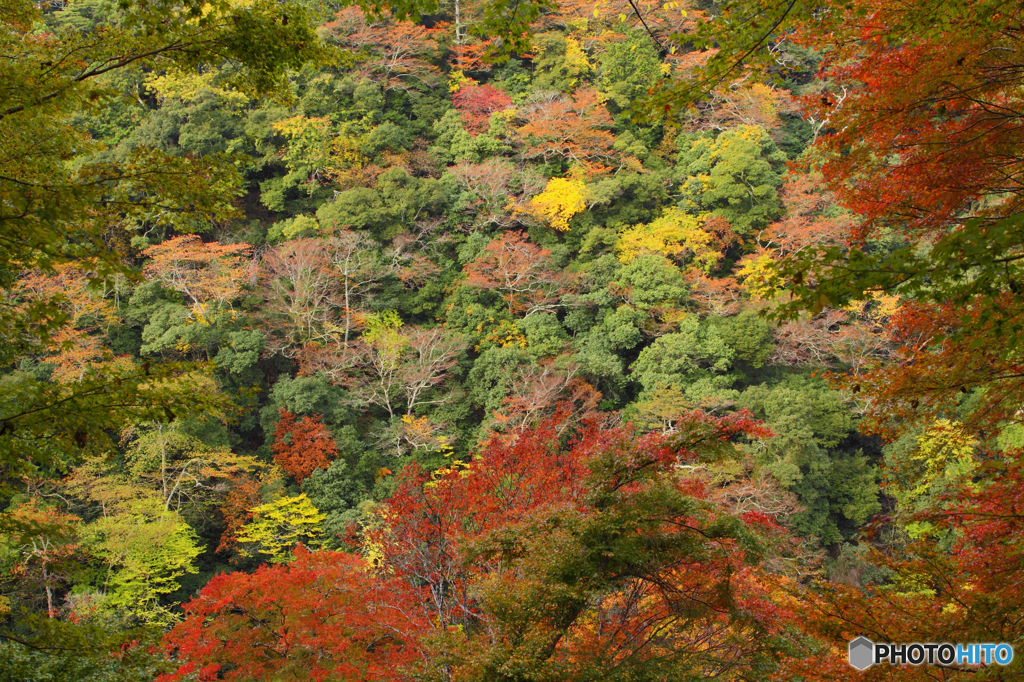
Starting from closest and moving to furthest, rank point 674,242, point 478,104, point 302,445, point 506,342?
point 302,445 → point 506,342 → point 674,242 → point 478,104

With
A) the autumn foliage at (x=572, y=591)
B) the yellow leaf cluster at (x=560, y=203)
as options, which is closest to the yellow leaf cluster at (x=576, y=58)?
the yellow leaf cluster at (x=560, y=203)

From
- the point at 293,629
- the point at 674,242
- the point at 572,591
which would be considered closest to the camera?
the point at 572,591

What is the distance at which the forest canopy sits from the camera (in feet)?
11.0

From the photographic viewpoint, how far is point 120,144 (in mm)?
15859

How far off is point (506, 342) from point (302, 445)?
5563mm

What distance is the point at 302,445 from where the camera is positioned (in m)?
13.0

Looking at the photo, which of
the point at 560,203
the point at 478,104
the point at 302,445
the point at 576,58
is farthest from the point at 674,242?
the point at 302,445

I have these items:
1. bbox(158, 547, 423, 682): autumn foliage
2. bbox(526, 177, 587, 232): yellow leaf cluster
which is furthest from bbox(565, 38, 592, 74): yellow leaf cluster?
bbox(158, 547, 423, 682): autumn foliage

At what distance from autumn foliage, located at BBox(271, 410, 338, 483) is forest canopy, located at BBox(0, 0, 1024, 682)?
0.08m

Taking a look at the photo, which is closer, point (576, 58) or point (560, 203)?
point (560, 203)

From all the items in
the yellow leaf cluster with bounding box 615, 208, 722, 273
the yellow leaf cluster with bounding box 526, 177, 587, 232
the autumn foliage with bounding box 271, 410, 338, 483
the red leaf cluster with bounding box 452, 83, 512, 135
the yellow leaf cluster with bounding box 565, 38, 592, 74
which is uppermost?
the yellow leaf cluster with bounding box 565, 38, 592, 74

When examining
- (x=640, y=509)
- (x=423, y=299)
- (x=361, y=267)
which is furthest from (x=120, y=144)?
(x=640, y=509)

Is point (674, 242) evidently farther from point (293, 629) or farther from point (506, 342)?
point (293, 629)

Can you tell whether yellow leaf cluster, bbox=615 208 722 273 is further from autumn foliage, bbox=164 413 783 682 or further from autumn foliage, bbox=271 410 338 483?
autumn foliage, bbox=164 413 783 682
